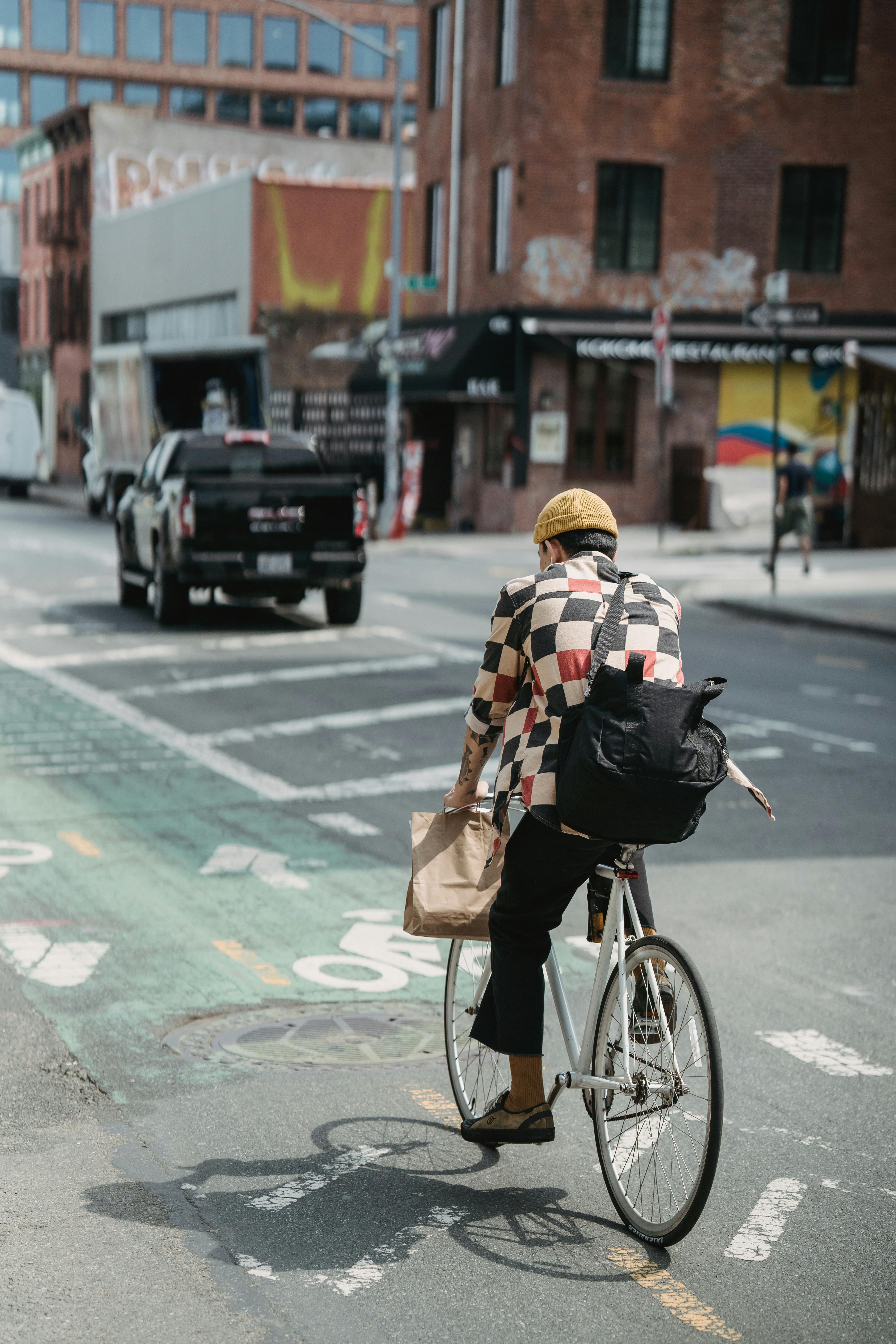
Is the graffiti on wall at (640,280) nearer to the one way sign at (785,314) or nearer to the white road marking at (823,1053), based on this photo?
the one way sign at (785,314)

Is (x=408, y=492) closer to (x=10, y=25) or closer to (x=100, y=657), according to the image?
(x=100, y=657)

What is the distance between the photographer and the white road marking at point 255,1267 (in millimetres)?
3910

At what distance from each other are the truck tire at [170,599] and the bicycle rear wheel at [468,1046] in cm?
1196

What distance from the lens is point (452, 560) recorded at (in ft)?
89.4

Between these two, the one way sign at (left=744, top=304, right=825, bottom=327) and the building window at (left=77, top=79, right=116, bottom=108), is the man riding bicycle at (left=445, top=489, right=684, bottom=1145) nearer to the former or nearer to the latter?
the one way sign at (left=744, top=304, right=825, bottom=327)

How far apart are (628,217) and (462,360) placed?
4349mm

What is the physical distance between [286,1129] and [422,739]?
251 inches

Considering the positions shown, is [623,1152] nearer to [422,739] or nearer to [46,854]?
[46,854]

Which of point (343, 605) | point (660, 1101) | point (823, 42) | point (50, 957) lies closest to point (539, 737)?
point (660, 1101)

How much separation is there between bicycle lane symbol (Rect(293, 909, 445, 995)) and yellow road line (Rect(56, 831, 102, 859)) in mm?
1566

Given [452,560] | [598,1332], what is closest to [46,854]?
[598,1332]

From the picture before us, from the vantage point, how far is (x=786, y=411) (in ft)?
112

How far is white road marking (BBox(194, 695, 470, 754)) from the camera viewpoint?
11148 mm

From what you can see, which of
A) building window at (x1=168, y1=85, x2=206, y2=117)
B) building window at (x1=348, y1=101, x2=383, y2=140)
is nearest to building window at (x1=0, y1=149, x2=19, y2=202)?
building window at (x1=168, y1=85, x2=206, y2=117)
